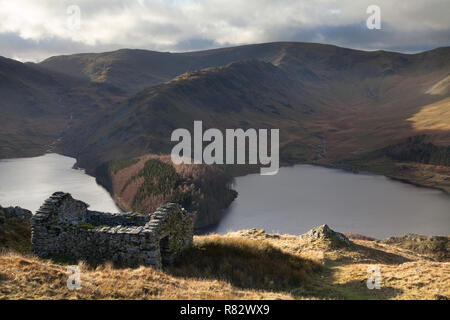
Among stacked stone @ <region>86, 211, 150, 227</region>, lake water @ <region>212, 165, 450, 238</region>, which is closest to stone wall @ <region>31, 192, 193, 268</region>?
stacked stone @ <region>86, 211, 150, 227</region>

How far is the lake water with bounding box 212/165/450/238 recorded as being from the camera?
Answer: 9950cm

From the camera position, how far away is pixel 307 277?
739 inches

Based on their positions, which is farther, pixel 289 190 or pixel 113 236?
pixel 289 190

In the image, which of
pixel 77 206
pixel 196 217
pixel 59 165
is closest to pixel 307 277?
pixel 77 206

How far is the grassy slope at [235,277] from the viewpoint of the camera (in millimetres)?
13023

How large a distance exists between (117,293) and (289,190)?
436 ft

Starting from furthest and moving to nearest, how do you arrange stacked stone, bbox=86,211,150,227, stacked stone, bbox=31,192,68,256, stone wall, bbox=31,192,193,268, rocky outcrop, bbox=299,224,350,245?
rocky outcrop, bbox=299,224,350,245 → stacked stone, bbox=86,211,150,227 → stacked stone, bbox=31,192,68,256 → stone wall, bbox=31,192,193,268

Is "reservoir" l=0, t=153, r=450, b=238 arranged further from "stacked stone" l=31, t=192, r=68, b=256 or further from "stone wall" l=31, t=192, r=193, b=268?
"stacked stone" l=31, t=192, r=68, b=256

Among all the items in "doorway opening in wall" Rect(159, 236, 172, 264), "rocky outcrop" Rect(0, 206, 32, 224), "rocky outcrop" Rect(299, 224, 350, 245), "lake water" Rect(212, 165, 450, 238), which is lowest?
"lake water" Rect(212, 165, 450, 238)

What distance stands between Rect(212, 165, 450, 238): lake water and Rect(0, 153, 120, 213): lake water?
5028 centimetres

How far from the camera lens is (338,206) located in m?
119

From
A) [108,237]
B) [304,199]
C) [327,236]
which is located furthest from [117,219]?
[304,199]
